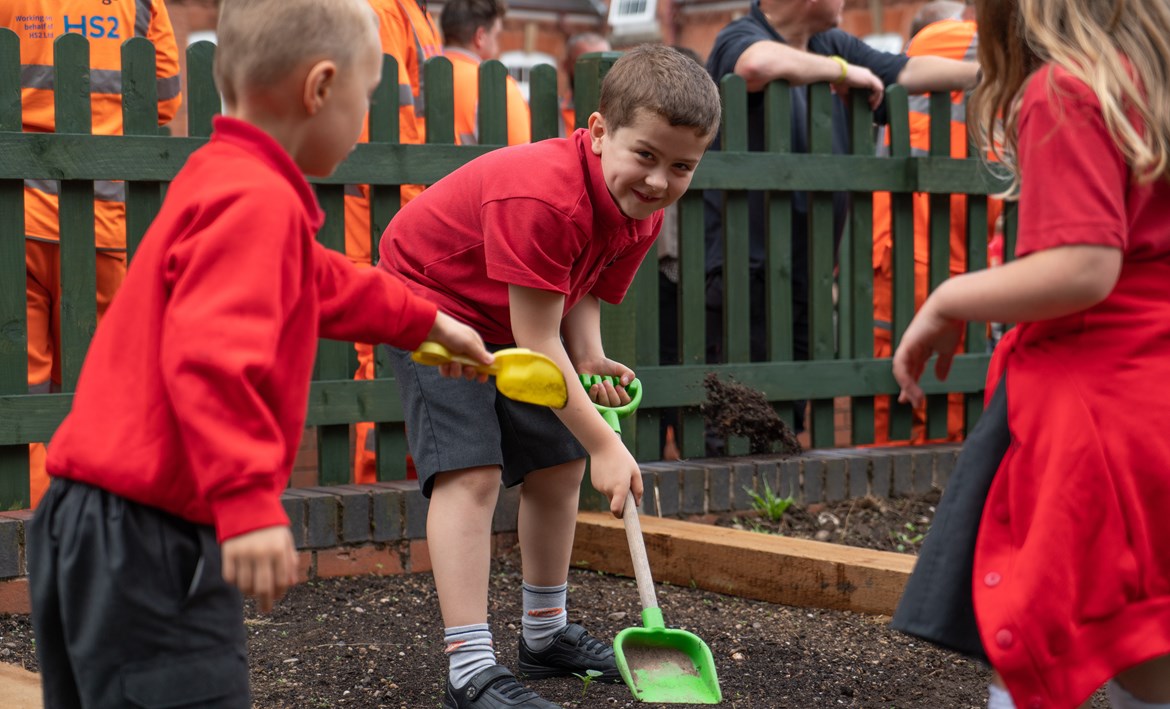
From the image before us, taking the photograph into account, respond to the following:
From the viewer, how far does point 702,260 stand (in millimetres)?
4637

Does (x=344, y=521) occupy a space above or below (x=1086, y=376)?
below

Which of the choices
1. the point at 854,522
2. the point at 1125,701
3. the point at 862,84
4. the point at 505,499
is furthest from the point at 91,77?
the point at 1125,701

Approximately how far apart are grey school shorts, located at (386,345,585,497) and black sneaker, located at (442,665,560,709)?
0.41 metres

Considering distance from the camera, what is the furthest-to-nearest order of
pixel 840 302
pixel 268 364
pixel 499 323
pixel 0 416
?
pixel 840 302, pixel 0 416, pixel 499 323, pixel 268 364

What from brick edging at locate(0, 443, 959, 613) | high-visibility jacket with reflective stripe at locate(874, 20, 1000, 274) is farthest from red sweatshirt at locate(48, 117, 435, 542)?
high-visibility jacket with reflective stripe at locate(874, 20, 1000, 274)

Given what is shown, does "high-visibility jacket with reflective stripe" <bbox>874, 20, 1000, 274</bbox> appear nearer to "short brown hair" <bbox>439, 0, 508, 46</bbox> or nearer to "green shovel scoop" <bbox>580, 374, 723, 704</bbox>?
"short brown hair" <bbox>439, 0, 508, 46</bbox>

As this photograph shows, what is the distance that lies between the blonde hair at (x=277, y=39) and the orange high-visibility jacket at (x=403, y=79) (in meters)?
2.51

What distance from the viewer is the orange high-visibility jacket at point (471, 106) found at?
15.6ft

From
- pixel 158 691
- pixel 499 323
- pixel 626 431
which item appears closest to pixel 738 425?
pixel 626 431

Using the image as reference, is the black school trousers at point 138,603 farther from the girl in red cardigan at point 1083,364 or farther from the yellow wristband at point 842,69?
the yellow wristband at point 842,69

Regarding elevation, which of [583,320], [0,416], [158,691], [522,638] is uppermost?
[583,320]

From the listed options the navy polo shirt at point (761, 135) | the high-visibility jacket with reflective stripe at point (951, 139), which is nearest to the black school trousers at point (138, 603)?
the navy polo shirt at point (761, 135)

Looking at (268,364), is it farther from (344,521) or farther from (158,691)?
(344,521)

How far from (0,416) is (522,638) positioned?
1629 millimetres
